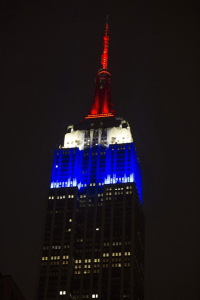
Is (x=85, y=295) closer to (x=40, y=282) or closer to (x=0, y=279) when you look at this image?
(x=40, y=282)

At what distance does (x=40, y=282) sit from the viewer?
198750 mm

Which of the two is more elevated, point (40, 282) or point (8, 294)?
point (40, 282)

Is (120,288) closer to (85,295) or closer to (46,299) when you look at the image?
(85,295)

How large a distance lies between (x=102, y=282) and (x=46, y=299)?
61.9 ft

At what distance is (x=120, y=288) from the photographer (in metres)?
193

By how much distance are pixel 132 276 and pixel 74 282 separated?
19.6 meters

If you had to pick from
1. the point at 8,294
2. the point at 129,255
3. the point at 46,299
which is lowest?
the point at 8,294

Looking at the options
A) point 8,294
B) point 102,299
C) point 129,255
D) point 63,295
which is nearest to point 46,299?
point 63,295

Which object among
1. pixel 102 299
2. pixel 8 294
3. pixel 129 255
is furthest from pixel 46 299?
pixel 8 294

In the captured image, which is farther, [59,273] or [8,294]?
[59,273]

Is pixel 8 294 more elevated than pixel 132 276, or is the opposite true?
pixel 132 276

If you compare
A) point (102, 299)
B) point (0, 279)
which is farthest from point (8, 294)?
point (102, 299)

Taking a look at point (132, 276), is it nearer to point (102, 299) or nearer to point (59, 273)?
point (102, 299)

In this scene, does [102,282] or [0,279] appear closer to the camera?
[0,279]
